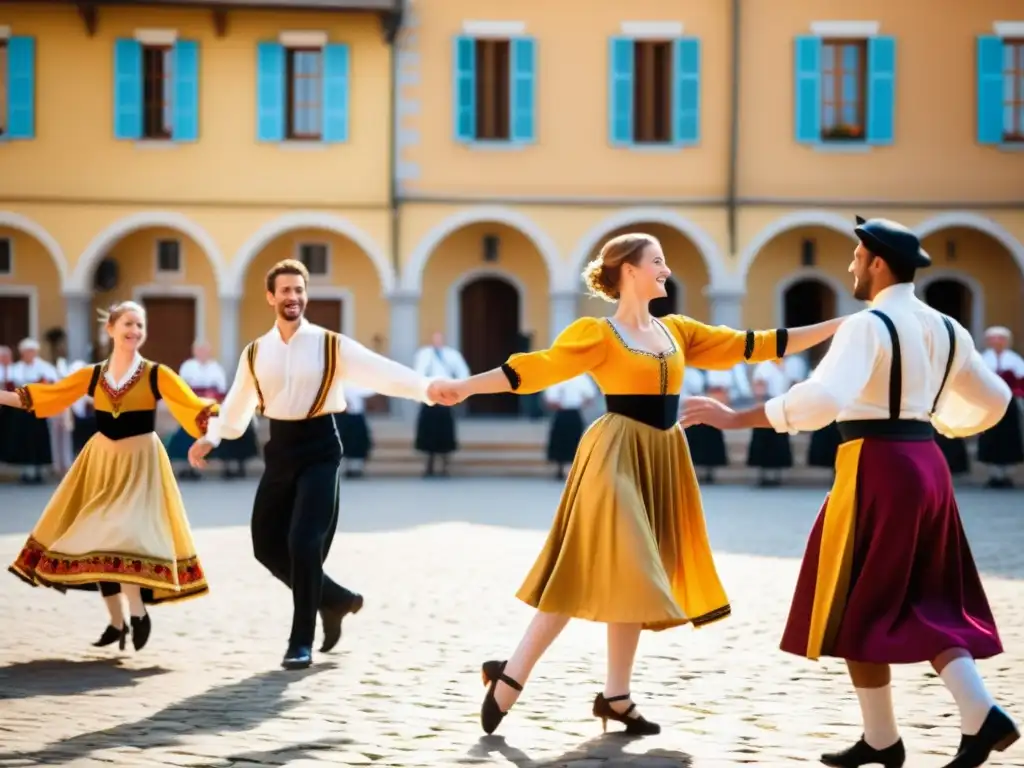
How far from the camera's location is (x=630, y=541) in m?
5.86

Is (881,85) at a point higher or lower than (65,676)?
higher

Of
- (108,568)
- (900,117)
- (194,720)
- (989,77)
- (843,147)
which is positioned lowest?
(194,720)

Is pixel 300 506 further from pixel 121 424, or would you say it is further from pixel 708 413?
pixel 708 413

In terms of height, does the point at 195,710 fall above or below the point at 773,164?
below

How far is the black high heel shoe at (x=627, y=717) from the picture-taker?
5.98m

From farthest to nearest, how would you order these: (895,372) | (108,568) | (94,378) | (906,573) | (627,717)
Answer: (94,378) → (108,568) → (627,717) → (895,372) → (906,573)

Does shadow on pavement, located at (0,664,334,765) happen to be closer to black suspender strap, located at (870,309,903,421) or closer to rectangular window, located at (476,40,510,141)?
black suspender strap, located at (870,309,903,421)

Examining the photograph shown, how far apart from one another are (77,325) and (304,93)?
5356 mm

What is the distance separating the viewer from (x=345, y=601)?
812 centimetres

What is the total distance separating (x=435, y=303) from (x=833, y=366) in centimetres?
2275

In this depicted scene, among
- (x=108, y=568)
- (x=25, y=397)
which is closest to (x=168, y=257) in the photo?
(x=25, y=397)

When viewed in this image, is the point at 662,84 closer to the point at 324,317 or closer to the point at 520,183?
the point at 520,183

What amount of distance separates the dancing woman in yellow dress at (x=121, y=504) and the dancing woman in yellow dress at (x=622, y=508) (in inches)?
102

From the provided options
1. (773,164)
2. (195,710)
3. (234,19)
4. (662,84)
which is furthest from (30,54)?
(195,710)
